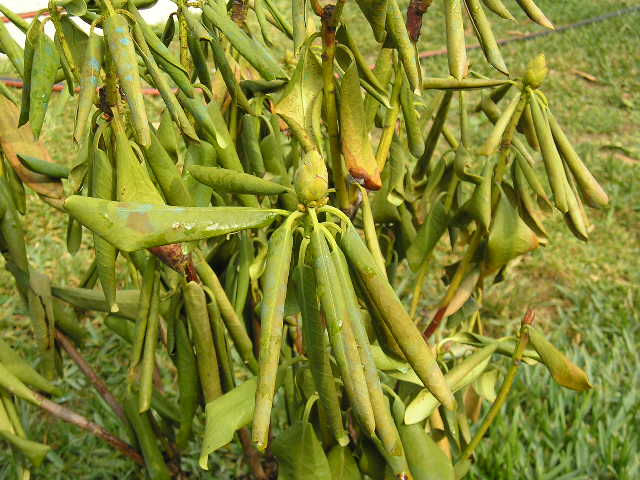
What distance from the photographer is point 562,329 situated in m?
1.90

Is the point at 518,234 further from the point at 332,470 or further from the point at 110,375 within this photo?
the point at 110,375

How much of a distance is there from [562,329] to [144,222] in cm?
160

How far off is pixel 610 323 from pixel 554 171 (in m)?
1.23

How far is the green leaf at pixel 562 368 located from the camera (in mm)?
904

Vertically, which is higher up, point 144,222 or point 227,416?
point 144,222

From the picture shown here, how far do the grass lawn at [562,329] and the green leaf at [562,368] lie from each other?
0.48 meters

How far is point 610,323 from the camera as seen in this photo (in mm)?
1920

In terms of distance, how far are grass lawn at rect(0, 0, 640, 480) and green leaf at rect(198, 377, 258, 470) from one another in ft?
1.42

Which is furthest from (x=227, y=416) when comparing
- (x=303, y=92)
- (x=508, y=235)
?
(x=508, y=235)

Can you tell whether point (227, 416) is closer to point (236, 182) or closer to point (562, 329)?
point (236, 182)

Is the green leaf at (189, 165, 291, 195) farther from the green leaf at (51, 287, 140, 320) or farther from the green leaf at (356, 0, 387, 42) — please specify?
the green leaf at (51, 287, 140, 320)

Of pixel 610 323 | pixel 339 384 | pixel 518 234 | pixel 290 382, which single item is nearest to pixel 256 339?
pixel 290 382

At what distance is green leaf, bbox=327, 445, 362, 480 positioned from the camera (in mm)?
903

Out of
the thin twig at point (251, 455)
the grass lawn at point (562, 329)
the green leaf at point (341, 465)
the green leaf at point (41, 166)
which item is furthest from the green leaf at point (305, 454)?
the grass lawn at point (562, 329)
